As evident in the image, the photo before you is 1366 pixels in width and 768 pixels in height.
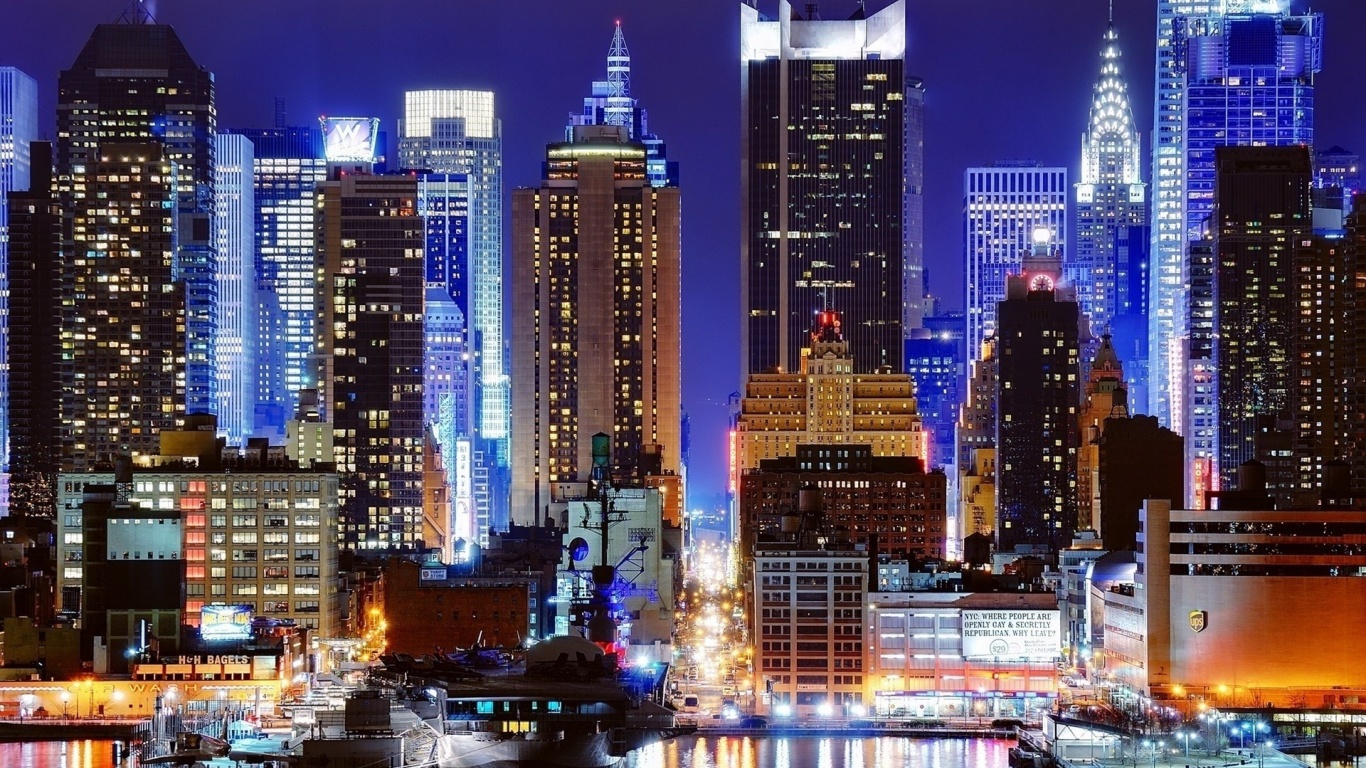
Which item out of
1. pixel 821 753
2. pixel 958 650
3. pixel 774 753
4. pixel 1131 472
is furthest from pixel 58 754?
pixel 1131 472

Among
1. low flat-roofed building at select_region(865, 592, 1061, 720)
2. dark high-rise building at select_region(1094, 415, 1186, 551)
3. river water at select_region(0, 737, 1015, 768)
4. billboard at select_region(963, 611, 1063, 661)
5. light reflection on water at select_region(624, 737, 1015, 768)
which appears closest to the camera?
river water at select_region(0, 737, 1015, 768)

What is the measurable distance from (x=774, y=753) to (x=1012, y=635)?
22957 mm

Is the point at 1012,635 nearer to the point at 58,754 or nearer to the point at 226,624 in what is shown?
the point at 226,624

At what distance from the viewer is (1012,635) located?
140 meters

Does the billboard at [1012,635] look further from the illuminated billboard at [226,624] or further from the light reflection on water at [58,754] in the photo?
the light reflection on water at [58,754]

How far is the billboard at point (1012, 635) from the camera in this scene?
140125mm

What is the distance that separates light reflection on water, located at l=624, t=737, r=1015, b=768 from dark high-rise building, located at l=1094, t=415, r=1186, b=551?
164 feet

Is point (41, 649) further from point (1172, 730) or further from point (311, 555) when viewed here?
point (1172, 730)

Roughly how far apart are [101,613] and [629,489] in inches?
1875

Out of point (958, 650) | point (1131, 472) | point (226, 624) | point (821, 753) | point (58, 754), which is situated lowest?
point (821, 753)

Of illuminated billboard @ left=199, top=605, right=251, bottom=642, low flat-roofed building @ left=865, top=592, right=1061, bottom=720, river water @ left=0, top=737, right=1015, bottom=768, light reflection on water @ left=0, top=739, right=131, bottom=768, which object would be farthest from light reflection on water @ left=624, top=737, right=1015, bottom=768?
light reflection on water @ left=0, top=739, right=131, bottom=768

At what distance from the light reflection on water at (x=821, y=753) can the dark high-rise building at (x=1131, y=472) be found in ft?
164

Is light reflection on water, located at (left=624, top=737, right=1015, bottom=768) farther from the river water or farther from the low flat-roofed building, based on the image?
the low flat-roofed building

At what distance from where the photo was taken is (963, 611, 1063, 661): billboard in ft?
460
